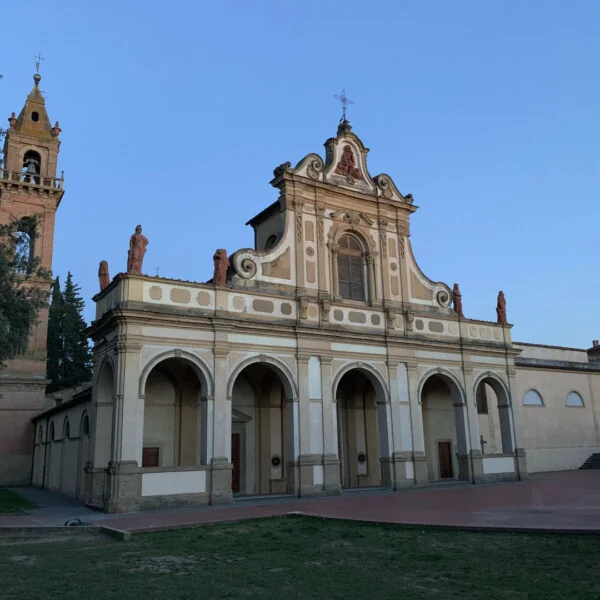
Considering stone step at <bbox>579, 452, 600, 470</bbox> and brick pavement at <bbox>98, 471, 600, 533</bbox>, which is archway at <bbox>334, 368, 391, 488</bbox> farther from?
stone step at <bbox>579, 452, 600, 470</bbox>

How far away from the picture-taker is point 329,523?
13664 millimetres

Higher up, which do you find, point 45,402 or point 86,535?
point 45,402

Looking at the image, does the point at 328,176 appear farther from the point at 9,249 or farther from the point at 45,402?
the point at 45,402

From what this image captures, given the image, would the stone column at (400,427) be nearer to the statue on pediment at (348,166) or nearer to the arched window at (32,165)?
the statue on pediment at (348,166)

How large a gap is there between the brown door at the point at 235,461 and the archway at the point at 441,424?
8849 millimetres

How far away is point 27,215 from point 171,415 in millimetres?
20680

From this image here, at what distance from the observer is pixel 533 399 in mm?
33719

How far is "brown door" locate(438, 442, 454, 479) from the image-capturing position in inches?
1119

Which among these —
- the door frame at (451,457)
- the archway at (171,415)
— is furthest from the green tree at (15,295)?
the door frame at (451,457)

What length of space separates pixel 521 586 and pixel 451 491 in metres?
15.6

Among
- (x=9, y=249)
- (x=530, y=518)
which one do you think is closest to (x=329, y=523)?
(x=530, y=518)

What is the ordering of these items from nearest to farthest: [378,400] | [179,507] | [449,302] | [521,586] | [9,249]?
1. [521,586]
2. [9,249]
3. [179,507]
4. [378,400]
5. [449,302]

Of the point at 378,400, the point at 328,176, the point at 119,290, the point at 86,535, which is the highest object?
the point at 328,176

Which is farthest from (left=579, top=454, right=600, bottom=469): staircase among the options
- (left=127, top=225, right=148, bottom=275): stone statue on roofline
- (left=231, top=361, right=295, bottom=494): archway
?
(left=127, top=225, right=148, bottom=275): stone statue on roofline
